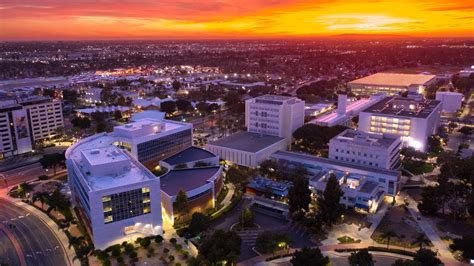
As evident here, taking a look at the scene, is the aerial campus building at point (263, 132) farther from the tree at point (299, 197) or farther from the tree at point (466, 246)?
the tree at point (466, 246)

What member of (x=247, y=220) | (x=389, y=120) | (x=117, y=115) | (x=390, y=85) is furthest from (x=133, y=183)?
(x=390, y=85)

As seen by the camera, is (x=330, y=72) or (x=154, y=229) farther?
(x=330, y=72)

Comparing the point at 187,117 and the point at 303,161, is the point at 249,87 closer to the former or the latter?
the point at 187,117

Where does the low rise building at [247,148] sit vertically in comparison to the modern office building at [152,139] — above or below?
below

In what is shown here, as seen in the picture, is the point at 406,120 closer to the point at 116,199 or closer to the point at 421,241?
the point at 421,241

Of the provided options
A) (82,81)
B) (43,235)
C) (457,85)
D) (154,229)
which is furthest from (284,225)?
(82,81)

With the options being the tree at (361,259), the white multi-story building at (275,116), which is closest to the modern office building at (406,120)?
the white multi-story building at (275,116)
